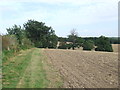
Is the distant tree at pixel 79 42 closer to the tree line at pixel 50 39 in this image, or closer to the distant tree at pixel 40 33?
the tree line at pixel 50 39

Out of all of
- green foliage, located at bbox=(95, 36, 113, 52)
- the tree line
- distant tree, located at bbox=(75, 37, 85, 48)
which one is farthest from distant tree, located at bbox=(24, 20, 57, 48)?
green foliage, located at bbox=(95, 36, 113, 52)

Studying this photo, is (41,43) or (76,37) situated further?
(76,37)

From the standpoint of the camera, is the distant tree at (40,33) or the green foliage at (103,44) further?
the distant tree at (40,33)

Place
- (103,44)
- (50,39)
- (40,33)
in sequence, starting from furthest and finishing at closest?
(40,33)
(50,39)
(103,44)

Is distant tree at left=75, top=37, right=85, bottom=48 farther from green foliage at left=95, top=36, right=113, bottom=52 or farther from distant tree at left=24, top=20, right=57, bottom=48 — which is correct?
green foliage at left=95, top=36, right=113, bottom=52

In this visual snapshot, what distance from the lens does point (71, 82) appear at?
1001 centimetres

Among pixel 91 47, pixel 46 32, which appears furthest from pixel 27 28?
pixel 91 47

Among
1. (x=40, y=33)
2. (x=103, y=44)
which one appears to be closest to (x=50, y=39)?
(x=40, y=33)

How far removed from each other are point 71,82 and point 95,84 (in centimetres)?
94

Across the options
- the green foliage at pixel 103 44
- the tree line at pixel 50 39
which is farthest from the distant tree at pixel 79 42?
the green foliage at pixel 103 44

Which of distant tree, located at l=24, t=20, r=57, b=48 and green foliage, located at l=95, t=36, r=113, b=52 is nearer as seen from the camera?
green foliage, located at l=95, t=36, r=113, b=52

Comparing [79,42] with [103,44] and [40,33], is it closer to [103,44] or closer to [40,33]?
[40,33]

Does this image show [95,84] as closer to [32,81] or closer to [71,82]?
[71,82]

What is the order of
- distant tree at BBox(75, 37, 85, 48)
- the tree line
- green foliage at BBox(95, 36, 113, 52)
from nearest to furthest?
green foliage at BBox(95, 36, 113, 52), the tree line, distant tree at BBox(75, 37, 85, 48)
